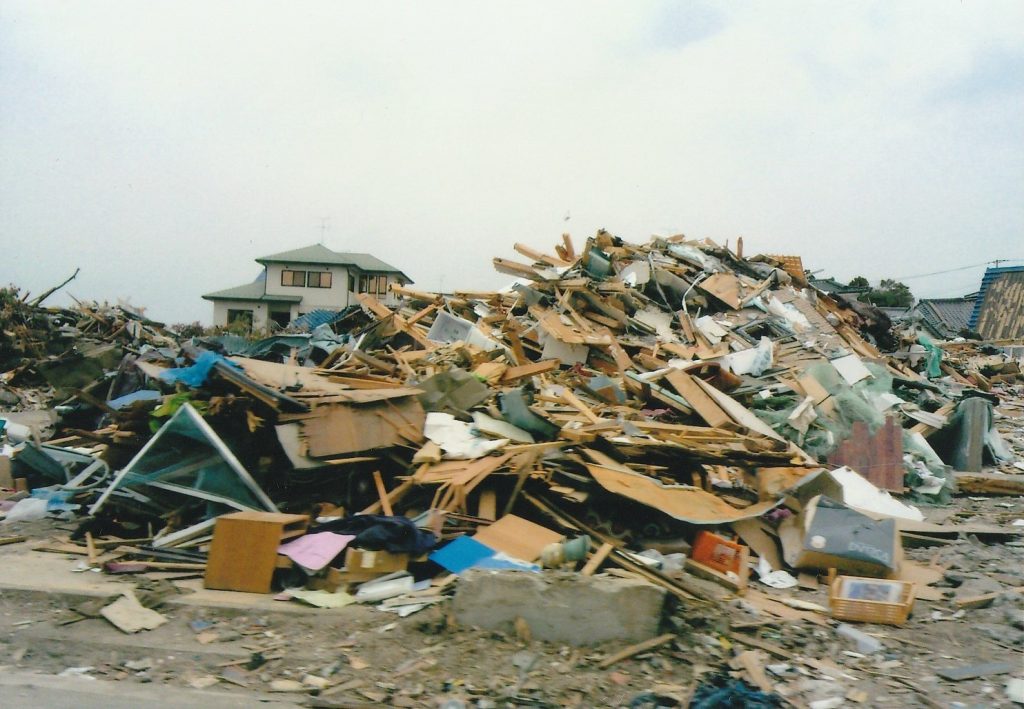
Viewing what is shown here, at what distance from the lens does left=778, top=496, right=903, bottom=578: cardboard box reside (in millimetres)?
4891

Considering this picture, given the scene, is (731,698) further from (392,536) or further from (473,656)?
(392,536)

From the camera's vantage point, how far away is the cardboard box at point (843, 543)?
4891 millimetres

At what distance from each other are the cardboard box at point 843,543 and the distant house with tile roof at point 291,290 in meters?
33.3

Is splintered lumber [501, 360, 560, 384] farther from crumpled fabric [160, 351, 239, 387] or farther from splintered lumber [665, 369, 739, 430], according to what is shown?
crumpled fabric [160, 351, 239, 387]

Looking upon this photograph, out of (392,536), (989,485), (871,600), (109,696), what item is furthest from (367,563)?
(989,485)

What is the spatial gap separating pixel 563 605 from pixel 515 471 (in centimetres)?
169

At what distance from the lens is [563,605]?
157 inches

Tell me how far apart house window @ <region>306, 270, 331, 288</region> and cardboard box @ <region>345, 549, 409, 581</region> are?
1381 inches

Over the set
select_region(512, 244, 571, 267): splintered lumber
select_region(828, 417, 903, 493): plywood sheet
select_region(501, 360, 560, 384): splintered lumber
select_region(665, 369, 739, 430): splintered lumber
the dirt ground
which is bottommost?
the dirt ground

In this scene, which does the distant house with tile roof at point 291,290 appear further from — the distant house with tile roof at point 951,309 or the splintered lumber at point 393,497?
the splintered lumber at point 393,497

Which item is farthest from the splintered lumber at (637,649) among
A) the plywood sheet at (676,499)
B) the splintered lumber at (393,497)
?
the splintered lumber at (393,497)

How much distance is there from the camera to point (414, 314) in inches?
459

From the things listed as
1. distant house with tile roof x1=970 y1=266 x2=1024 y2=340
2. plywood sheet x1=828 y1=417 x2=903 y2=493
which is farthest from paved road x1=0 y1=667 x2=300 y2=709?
distant house with tile roof x1=970 y1=266 x2=1024 y2=340

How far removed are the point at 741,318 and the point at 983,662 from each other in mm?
7882
